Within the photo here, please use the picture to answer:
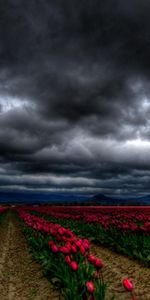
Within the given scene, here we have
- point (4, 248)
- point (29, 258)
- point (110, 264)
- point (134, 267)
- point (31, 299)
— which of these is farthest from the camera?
point (4, 248)

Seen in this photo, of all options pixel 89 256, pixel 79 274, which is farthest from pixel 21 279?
pixel 89 256

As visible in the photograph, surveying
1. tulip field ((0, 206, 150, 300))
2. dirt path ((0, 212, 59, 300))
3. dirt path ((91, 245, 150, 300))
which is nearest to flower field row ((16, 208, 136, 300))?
tulip field ((0, 206, 150, 300))

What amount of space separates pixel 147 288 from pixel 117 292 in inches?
28.3

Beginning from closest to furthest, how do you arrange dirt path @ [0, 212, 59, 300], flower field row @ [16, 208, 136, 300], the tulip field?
flower field row @ [16, 208, 136, 300], the tulip field, dirt path @ [0, 212, 59, 300]

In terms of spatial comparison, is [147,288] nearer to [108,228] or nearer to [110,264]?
[110,264]

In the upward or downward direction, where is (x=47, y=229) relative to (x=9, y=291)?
upward

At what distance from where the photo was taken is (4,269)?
1003 centimetres

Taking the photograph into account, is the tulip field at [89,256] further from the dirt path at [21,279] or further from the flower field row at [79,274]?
the dirt path at [21,279]

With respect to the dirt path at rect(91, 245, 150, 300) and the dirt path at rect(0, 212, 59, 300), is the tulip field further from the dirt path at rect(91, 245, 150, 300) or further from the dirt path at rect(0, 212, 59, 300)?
the dirt path at rect(0, 212, 59, 300)

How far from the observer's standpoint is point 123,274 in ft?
27.3

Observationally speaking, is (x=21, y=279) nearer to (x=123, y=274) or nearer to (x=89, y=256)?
(x=123, y=274)

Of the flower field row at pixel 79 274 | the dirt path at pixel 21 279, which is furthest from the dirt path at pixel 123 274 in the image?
the dirt path at pixel 21 279

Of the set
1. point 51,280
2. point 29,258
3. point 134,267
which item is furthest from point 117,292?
point 29,258

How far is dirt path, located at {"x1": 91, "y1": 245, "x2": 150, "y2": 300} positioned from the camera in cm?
669
